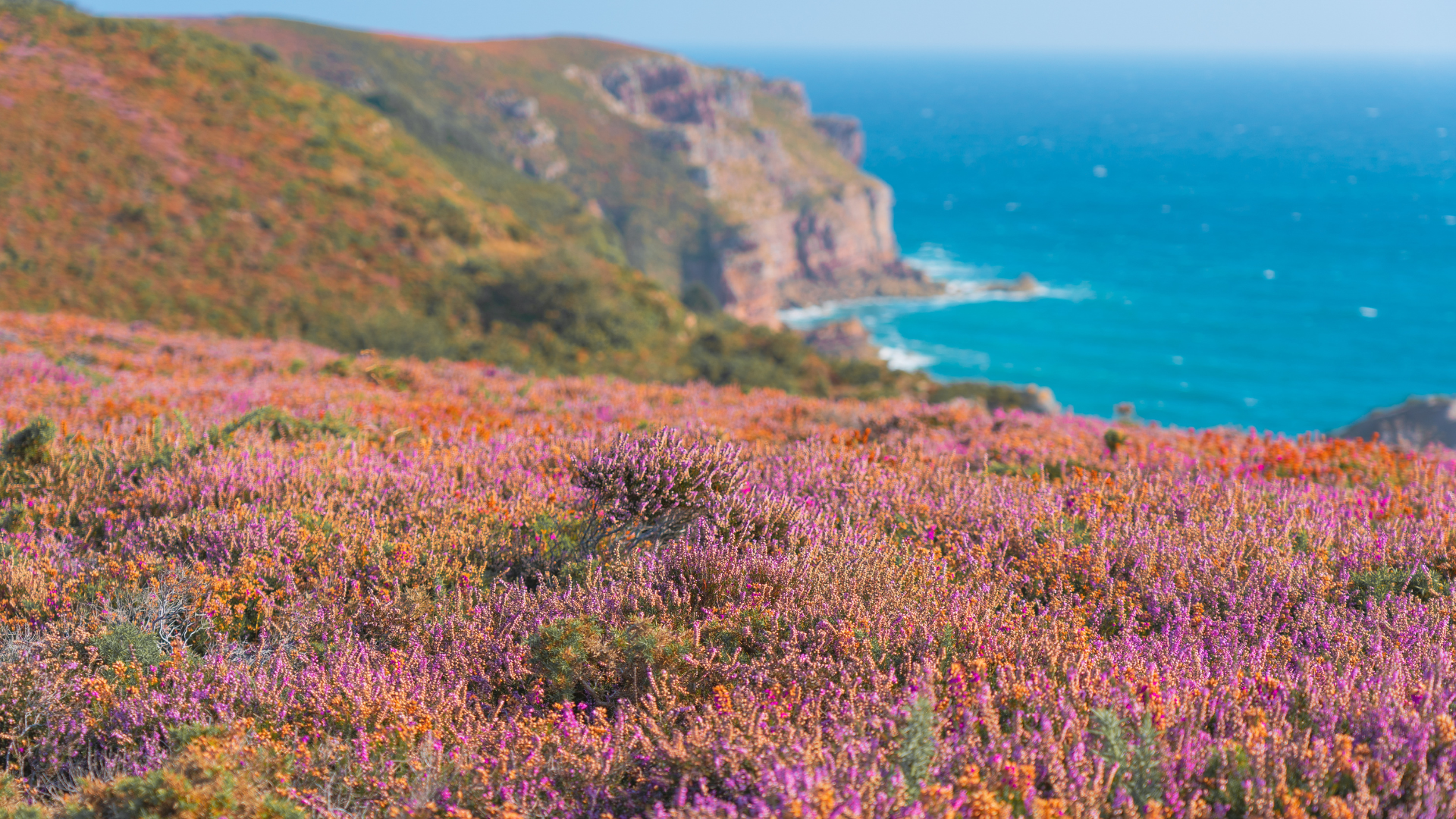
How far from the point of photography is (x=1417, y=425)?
14.2 m

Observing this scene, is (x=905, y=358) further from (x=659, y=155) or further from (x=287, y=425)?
(x=287, y=425)

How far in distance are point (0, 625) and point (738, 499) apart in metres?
3.63

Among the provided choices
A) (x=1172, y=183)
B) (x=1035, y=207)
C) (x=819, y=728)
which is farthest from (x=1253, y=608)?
(x=1172, y=183)

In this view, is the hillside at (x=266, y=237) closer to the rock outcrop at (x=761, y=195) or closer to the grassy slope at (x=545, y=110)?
the grassy slope at (x=545, y=110)

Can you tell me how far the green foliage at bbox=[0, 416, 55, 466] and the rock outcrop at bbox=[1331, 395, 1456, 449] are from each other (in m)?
16.3

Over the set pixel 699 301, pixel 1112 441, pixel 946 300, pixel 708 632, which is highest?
pixel 946 300

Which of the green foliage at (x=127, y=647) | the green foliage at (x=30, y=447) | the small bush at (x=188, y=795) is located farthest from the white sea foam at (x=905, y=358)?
the small bush at (x=188, y=795)

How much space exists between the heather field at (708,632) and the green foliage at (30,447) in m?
0.03

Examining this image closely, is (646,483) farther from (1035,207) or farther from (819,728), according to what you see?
(1035,207)

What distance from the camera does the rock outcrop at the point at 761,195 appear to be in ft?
350

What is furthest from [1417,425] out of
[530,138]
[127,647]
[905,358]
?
[530,138]

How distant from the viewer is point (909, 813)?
2.31m

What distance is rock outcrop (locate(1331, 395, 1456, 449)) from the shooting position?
13.3 meters

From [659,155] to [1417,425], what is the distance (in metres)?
117
